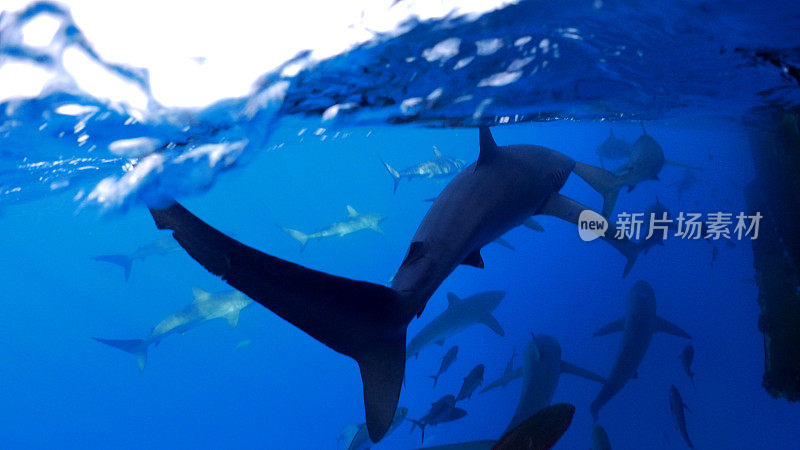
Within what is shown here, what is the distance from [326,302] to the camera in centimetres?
359

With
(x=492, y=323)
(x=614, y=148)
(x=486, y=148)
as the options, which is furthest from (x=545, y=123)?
(x=486, y=148)

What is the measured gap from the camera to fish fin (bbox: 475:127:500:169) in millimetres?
5330

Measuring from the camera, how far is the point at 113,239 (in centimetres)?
11500

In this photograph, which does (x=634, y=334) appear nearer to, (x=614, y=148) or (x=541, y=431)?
(x=614, y=148)

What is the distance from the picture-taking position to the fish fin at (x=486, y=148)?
17.5 feet

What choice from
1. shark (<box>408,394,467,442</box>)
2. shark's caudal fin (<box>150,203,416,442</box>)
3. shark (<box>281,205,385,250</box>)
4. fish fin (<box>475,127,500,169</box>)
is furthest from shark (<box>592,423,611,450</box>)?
shark (<box>281,205,385,250</box>)

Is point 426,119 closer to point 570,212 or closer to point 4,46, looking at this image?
point 570,212

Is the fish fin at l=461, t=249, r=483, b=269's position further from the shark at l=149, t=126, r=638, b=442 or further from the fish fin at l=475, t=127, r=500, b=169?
the fish fin at l=475, t=127, r=500, b=169

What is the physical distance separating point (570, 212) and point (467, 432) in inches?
754

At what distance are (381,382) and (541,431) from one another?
1932 mm

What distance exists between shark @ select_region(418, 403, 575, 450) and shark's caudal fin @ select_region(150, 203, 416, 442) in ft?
5.44

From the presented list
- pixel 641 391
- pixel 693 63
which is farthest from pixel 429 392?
pixel 693 63

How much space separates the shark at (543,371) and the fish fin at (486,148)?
20.8 feet

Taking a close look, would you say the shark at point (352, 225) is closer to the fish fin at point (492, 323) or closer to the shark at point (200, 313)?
the shark at point (200, 313)
